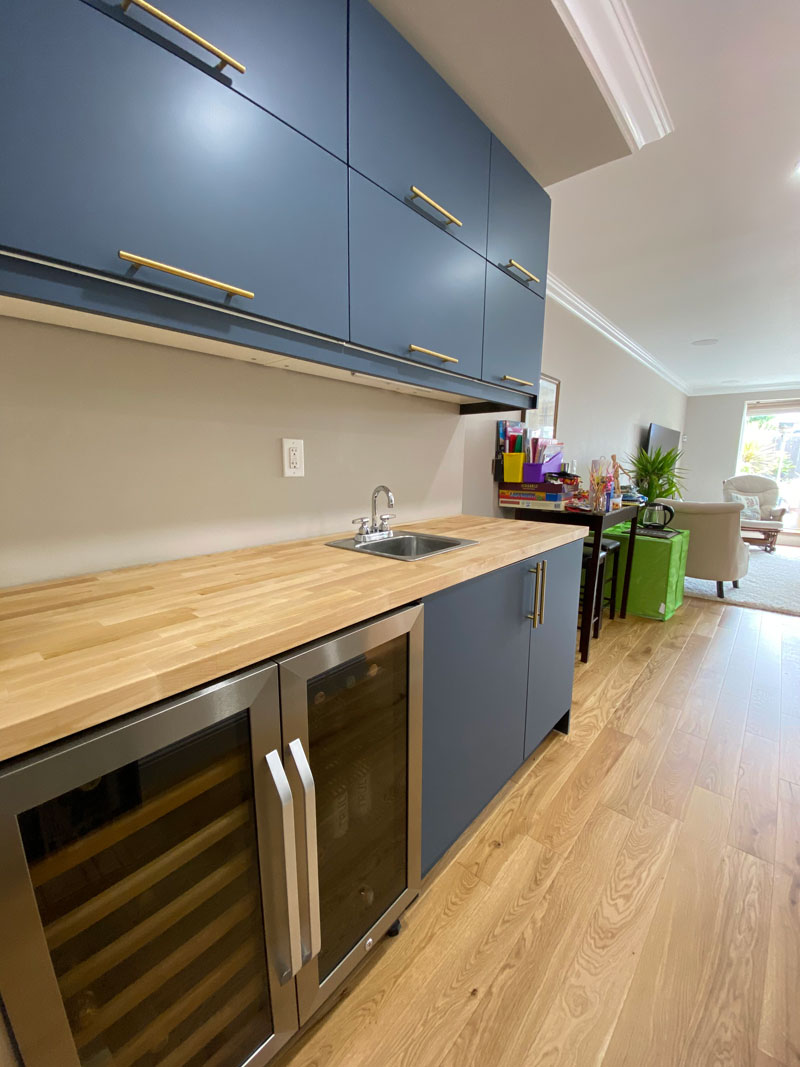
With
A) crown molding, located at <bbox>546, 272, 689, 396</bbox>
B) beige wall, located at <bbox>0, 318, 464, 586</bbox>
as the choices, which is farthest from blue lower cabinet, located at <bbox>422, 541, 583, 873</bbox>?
crown molding, located at <bbox>546, 272, 689, 396</bbox>

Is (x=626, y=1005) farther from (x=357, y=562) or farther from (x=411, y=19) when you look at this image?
(x=411, y=19)

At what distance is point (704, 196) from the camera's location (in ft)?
6.69

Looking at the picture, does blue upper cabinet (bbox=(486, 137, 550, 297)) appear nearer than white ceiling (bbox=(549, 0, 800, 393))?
No

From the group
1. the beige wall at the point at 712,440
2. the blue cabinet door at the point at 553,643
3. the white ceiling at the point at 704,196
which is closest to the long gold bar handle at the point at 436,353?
the blue cabinet door at the point at 553,643

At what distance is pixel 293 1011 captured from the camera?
2.67 ft

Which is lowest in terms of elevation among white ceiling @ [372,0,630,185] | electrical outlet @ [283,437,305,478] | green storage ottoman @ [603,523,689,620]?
green storage ottoman @ [603,523,689,620]

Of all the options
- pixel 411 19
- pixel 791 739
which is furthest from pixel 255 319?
pixel 791 739

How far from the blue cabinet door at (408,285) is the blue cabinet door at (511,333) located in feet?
0.24

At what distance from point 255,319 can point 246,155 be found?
0.30 metres

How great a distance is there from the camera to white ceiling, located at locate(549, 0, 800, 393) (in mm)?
1294

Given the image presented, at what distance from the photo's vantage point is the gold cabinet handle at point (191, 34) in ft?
2.23

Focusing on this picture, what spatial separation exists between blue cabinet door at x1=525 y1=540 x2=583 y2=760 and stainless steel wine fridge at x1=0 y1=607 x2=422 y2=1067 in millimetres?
743

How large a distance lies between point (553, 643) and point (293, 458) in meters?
1.19

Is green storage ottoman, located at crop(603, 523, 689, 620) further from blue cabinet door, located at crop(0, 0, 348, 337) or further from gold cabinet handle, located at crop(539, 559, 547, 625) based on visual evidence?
blue cabinet door, located at crop(0, 0, 348, 337)
